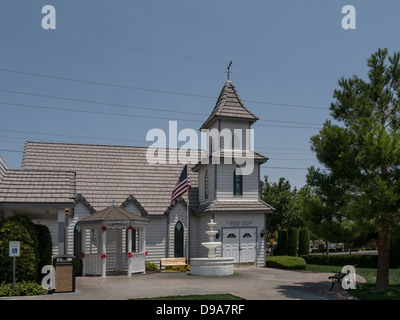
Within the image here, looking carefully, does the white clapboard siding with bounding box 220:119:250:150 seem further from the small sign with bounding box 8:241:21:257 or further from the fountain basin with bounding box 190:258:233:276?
the small sign with bounding box 8:241:21:257

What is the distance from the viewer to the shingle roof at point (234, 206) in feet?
96.5

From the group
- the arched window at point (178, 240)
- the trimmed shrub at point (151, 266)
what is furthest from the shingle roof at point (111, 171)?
the trimmed shrub at point (151, 266)

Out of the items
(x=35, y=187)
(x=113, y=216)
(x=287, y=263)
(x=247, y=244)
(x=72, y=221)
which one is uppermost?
(x=35, y=187)

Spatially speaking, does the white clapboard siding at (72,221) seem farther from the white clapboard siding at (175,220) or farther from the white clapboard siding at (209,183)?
the white clapboard siding at (209,183)

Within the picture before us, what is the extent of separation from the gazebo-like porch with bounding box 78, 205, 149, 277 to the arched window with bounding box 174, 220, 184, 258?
3709mm

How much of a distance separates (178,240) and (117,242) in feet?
14.7

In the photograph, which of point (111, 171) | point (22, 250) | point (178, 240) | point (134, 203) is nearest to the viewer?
point (22, 250)

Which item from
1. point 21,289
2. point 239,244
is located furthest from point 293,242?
point 21,289

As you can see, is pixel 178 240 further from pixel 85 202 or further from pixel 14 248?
pixel 14 248

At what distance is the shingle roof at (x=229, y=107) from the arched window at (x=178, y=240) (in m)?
7.68

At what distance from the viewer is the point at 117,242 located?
3027 centimetres

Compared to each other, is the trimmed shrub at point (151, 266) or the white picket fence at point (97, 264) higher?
the white picket fence at point (97, 264)
